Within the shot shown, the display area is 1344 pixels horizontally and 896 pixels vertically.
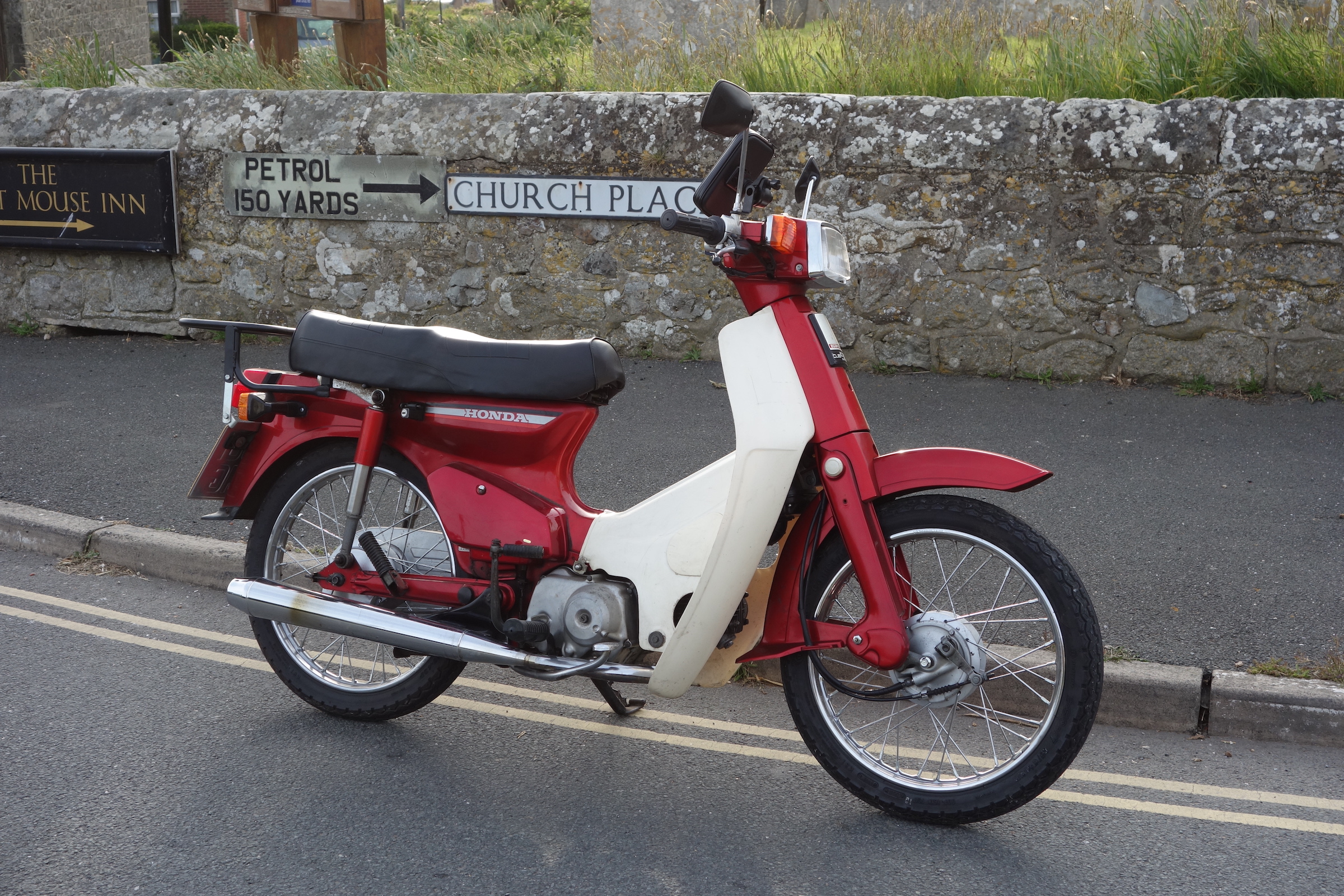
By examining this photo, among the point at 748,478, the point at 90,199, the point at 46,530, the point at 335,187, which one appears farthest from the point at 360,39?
the point at 748,478

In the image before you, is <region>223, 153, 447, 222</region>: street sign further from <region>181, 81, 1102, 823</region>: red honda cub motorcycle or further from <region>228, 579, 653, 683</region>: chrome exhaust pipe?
<region>228, 579, 653, 683</region>: chrome exhaust pipe

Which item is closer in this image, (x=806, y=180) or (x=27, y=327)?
(x=806, y=180)

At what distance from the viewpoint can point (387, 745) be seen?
11.1 feet

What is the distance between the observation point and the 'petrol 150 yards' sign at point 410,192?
7.12 metres

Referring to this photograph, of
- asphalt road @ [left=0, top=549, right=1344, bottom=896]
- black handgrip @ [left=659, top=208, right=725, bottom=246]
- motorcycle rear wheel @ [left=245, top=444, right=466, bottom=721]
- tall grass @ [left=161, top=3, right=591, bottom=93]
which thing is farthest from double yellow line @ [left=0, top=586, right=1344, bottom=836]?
tall grass @ [left=161, top=3, right=591, bottom=93]

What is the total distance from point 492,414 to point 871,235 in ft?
13.8

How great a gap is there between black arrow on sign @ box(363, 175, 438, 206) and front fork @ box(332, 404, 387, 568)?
4.39 m

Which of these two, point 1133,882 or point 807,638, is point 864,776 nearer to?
point 807,638

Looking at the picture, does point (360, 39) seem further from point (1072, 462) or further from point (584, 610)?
point (584, 610)

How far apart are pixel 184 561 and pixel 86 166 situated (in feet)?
15.2

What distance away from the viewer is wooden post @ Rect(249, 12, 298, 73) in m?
8.72

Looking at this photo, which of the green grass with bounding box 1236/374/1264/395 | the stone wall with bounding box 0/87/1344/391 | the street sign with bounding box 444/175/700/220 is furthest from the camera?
the street sign with bounding box 444/175/700/220

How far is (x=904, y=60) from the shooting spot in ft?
24.2

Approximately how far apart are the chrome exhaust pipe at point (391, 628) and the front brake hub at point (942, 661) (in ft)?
2.30
